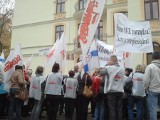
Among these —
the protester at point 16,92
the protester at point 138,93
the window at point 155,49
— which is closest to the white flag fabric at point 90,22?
the protester at point 138,93

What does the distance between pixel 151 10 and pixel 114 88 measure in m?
13.3

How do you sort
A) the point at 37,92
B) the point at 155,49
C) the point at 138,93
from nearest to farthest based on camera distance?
the point at 138,93
the point at 37,92
the point at 155,49

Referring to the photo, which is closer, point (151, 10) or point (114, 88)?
point (114, 88)

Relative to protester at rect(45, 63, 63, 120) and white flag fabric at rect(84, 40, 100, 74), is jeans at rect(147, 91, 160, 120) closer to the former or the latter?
white flag fabric at rect(84, 40, 100, 74)

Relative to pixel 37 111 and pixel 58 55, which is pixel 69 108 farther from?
pixel 58 55

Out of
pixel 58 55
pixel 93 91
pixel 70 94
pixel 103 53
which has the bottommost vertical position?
pixel 70 94

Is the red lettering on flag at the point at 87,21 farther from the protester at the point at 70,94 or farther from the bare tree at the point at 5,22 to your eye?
the bare tree at the point at 5,22

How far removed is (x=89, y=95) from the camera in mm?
7828

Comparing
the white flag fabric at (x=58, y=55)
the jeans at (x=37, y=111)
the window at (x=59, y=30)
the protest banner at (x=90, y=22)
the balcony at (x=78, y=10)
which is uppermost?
the balcony at (x=78, y=10)

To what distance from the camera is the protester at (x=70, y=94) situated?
8031 millimetres

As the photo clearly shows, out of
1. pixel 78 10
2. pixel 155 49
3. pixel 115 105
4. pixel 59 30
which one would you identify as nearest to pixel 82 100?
pixel 115 105

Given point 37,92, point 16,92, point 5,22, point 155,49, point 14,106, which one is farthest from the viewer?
point 5,22

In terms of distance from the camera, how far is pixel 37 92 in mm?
8039

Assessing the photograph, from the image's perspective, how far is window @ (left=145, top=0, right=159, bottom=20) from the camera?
18.3 meters
